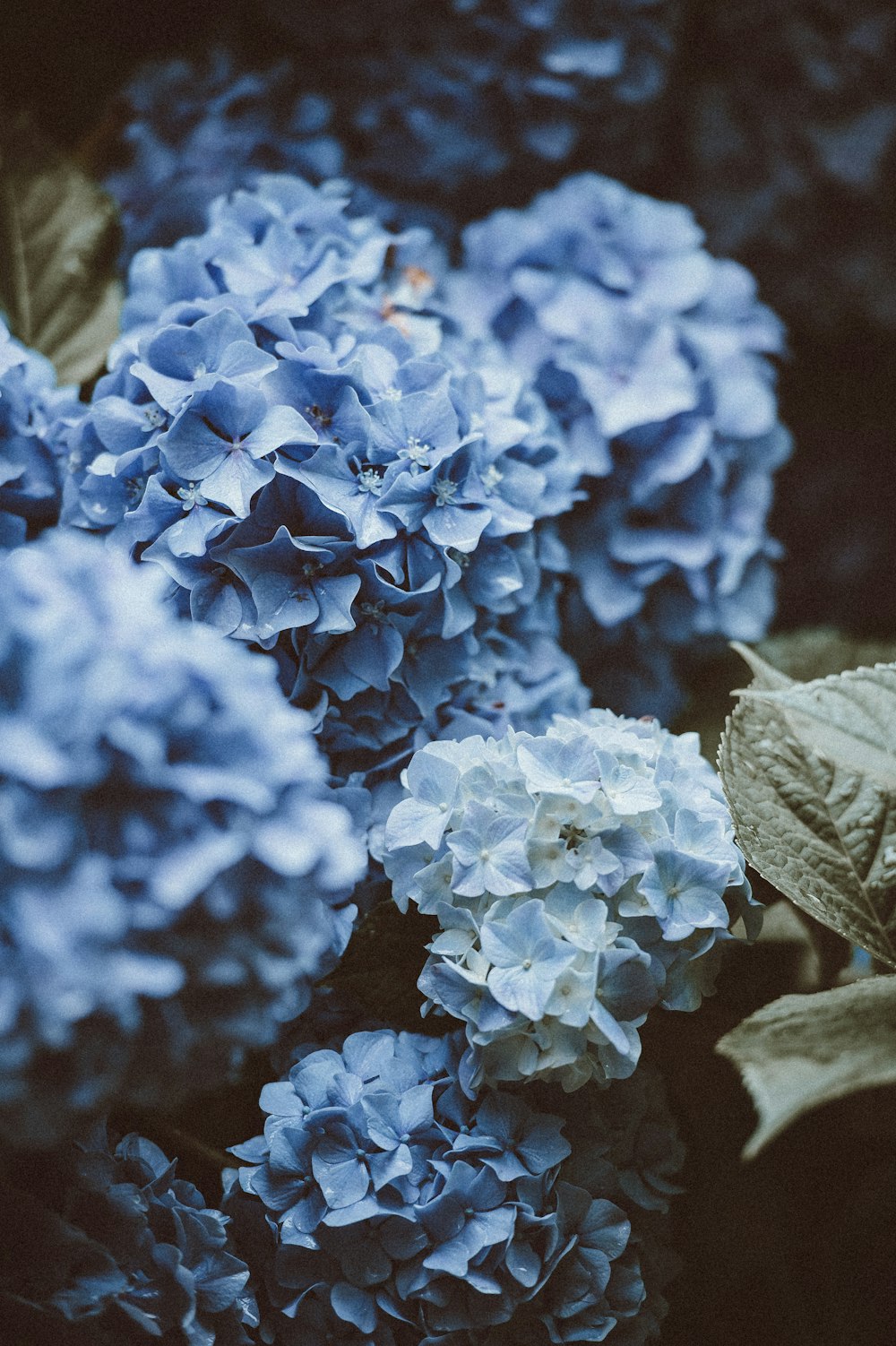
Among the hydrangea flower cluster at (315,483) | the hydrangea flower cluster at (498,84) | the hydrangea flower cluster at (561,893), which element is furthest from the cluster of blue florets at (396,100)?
the hydrangea flower cluster at (561,893)

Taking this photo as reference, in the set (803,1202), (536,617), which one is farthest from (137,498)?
(803,1202)

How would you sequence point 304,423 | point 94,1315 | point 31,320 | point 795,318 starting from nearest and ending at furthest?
point 94,1315
point 304,423
point 31,320
point 795,318

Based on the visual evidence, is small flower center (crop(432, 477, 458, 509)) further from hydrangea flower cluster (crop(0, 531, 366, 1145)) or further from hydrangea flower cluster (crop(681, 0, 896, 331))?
hydrangea flower cluster (crop(681, 0, 896, 331))

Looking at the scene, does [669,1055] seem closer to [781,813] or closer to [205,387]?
[781,813]

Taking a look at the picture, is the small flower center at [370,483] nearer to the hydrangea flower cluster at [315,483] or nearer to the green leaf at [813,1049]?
the hydrangea flower cluster at [315,483]

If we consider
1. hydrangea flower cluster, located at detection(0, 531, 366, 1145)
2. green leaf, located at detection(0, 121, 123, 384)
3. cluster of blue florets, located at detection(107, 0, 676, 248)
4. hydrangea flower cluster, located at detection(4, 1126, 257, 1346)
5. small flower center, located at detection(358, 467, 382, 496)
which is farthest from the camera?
cluster of blue florets, located at detection(107, 0, 676, 248)

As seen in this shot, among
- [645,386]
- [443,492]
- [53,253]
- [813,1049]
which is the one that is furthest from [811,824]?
[53,253]

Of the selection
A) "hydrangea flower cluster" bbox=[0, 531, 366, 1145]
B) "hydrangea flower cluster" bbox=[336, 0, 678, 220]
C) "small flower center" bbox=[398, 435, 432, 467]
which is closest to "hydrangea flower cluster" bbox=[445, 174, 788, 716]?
"hydrangea flower cluster" bbox=[336, 0, 678, 220]
